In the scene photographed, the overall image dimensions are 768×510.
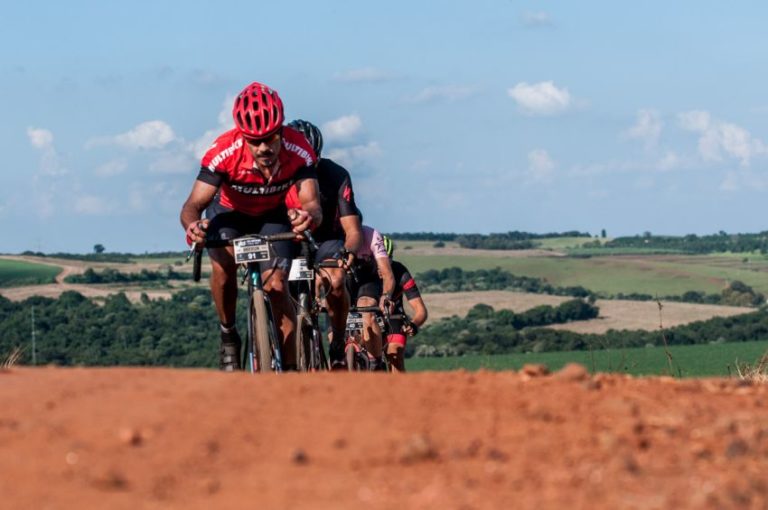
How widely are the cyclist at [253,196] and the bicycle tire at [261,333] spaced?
0.60 ft

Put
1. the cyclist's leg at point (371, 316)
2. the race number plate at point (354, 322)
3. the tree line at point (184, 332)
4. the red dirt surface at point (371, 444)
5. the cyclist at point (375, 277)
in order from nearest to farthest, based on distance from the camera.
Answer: the red dirt surface at point (371, 444) < the race number plate at point (354, 322) < the cyclist's leg at point (371, 316) < the cyclist at point (375, 277) < the tree line at point (184, 332)

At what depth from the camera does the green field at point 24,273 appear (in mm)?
64562

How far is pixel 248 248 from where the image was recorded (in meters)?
10.7

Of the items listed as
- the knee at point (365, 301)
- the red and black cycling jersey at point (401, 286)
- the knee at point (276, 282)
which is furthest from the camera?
the red and black cycling jersey at point (401, 286)

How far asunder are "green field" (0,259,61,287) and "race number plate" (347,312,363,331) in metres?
49.1

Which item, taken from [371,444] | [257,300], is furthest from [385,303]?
[371,444]

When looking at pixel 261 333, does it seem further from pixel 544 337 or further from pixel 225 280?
pixel 544 337

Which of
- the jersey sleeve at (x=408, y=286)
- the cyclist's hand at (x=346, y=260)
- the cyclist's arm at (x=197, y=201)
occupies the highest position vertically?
the cyclist's arm at (x=197, y=201)

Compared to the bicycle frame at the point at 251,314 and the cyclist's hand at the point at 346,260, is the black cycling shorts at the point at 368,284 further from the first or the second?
the bicycle frame at the point at 251,314

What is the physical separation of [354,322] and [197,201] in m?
4.41

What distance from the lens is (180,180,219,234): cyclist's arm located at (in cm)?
1087

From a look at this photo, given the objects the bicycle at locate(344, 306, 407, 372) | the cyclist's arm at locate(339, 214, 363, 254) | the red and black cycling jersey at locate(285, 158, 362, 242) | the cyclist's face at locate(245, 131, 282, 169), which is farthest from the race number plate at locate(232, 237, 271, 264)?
the bicycle at locate(344, 306, 407, 372)

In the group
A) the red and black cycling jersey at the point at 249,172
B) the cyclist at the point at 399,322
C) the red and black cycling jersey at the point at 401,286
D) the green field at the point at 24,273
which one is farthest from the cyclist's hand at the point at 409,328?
the green field at the point at 24,273

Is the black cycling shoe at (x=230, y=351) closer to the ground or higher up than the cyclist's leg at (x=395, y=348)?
higher up
